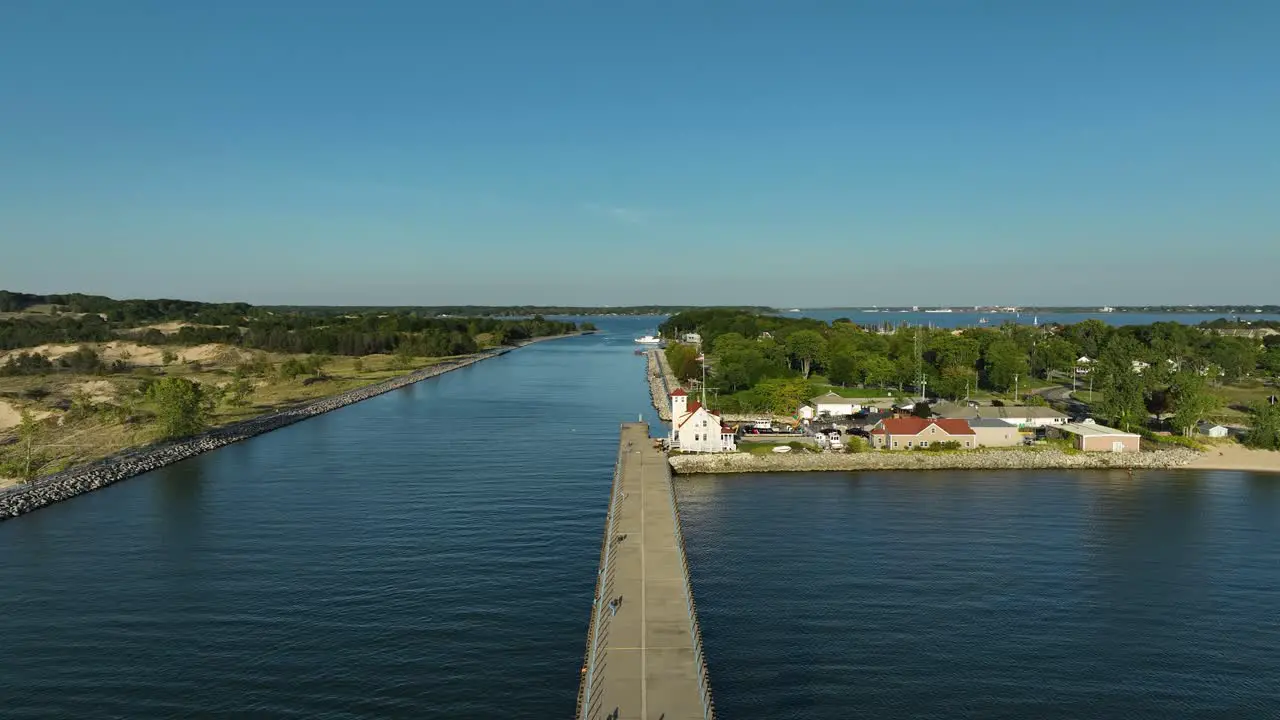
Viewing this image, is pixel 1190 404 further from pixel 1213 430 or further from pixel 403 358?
pixel 403 358

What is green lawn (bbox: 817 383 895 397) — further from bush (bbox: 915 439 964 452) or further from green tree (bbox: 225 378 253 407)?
green tree (bbox: 225 378 253 407)

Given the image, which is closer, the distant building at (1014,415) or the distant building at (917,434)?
the distant building at (917,434)

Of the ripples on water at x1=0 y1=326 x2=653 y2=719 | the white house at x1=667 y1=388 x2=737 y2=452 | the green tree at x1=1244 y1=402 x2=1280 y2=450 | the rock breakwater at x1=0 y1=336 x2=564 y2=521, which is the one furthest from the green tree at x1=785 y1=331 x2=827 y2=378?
the rock breakwater at x1=0 y1=336 x2=564 y2=521

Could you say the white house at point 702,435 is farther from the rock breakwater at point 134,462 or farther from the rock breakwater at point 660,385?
the rock breakwater at point 134,462

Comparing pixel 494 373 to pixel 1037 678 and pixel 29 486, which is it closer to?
pixel 29 486

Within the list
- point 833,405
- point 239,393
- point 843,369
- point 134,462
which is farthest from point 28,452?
point 843,369

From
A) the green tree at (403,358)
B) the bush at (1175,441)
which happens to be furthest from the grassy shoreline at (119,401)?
the bush at (1175,441)
